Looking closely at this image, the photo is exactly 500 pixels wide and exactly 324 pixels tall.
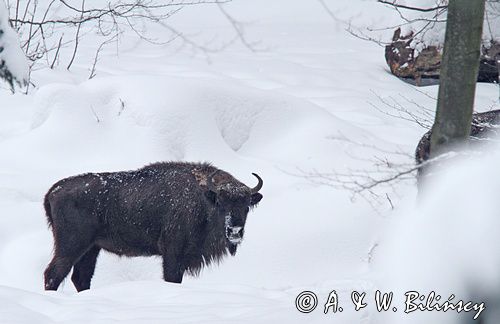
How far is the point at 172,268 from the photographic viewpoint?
920 centimetres

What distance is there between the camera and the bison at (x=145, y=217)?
905 centimetres

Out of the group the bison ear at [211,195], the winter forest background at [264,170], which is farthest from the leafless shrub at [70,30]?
the bison ear at [211,195]

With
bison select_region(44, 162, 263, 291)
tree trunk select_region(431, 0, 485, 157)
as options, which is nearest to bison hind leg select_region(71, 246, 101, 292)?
bison select_region(44, 162, 263, 291)

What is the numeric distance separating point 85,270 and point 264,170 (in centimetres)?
345

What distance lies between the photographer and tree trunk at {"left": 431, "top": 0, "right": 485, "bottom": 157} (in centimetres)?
534

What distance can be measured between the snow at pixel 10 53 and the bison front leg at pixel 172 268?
12.0 ft

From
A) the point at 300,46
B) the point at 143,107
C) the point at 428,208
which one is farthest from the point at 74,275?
the point at 300,46

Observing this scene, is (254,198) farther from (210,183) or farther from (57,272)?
(57,272)

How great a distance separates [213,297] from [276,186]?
538cm

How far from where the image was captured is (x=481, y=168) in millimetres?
3781

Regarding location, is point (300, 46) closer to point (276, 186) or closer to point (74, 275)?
point (276, 186)

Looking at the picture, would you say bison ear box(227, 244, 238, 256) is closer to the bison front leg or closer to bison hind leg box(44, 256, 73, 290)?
the bison front leg

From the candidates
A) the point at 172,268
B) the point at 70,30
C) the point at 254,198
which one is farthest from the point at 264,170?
the point at 70,30

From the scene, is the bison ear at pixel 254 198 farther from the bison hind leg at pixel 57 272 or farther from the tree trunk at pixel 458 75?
the tree trunk at pixel 458 75
